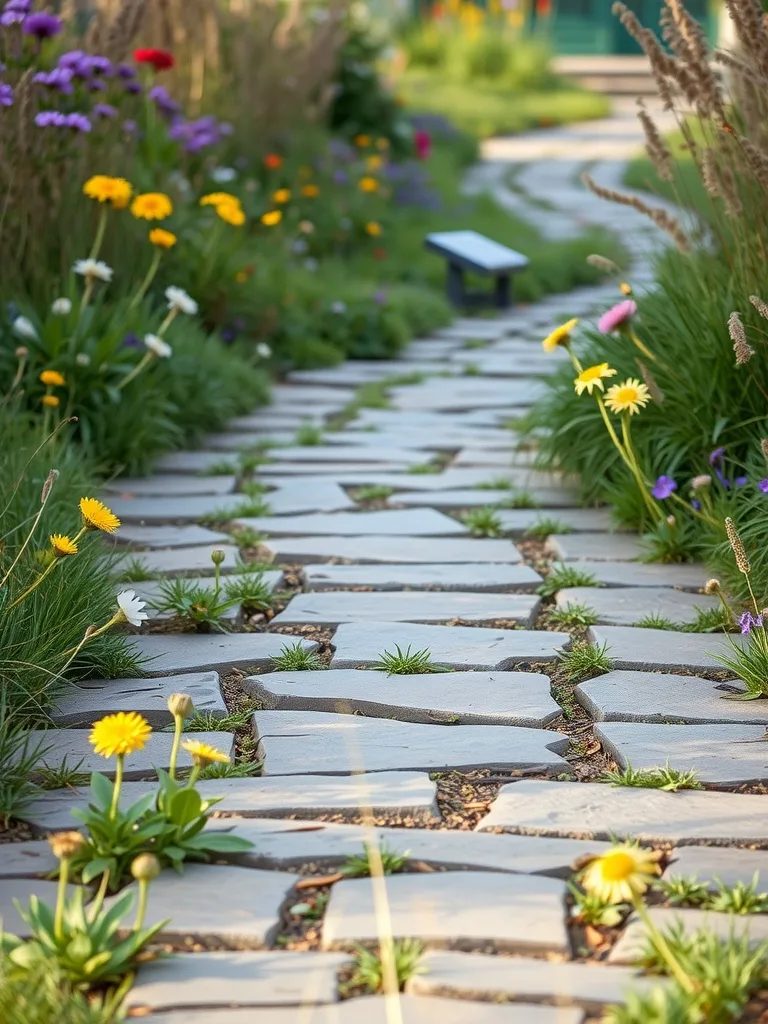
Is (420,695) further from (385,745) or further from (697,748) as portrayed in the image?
(697,748)

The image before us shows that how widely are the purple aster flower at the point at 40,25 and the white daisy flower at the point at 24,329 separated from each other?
0.91 m

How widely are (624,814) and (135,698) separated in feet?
3.12

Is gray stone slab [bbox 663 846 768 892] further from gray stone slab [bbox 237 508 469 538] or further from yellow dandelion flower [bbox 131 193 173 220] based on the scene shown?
yellow dandelion flower [bbox 131 193 173 220]

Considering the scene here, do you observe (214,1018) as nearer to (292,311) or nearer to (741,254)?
(741,254)

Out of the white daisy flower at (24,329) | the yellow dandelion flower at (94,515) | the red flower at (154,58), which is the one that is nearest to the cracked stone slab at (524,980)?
the yellow dandelion flower at (94,515)

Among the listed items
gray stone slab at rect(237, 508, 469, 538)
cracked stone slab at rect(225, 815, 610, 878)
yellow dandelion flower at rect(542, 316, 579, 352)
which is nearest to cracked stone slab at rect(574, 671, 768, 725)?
cracked stone slab at rect(225, 815, 610, 878)

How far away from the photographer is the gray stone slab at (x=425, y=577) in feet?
10.8

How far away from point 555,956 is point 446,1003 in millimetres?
188

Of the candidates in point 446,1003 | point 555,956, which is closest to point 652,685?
point 555,956

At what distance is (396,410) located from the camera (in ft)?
17.4

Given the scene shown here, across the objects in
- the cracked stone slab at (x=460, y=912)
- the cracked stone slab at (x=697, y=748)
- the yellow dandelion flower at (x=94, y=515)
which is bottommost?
the cracked stone slab at (x=697, y=748)

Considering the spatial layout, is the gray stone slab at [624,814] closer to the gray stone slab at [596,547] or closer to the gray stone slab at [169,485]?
the gray stone slab at [596,547]

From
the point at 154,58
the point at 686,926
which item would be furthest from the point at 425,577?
the point at 154,58

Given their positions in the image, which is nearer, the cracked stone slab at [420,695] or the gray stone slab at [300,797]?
the gray stone slab at [300,797]
